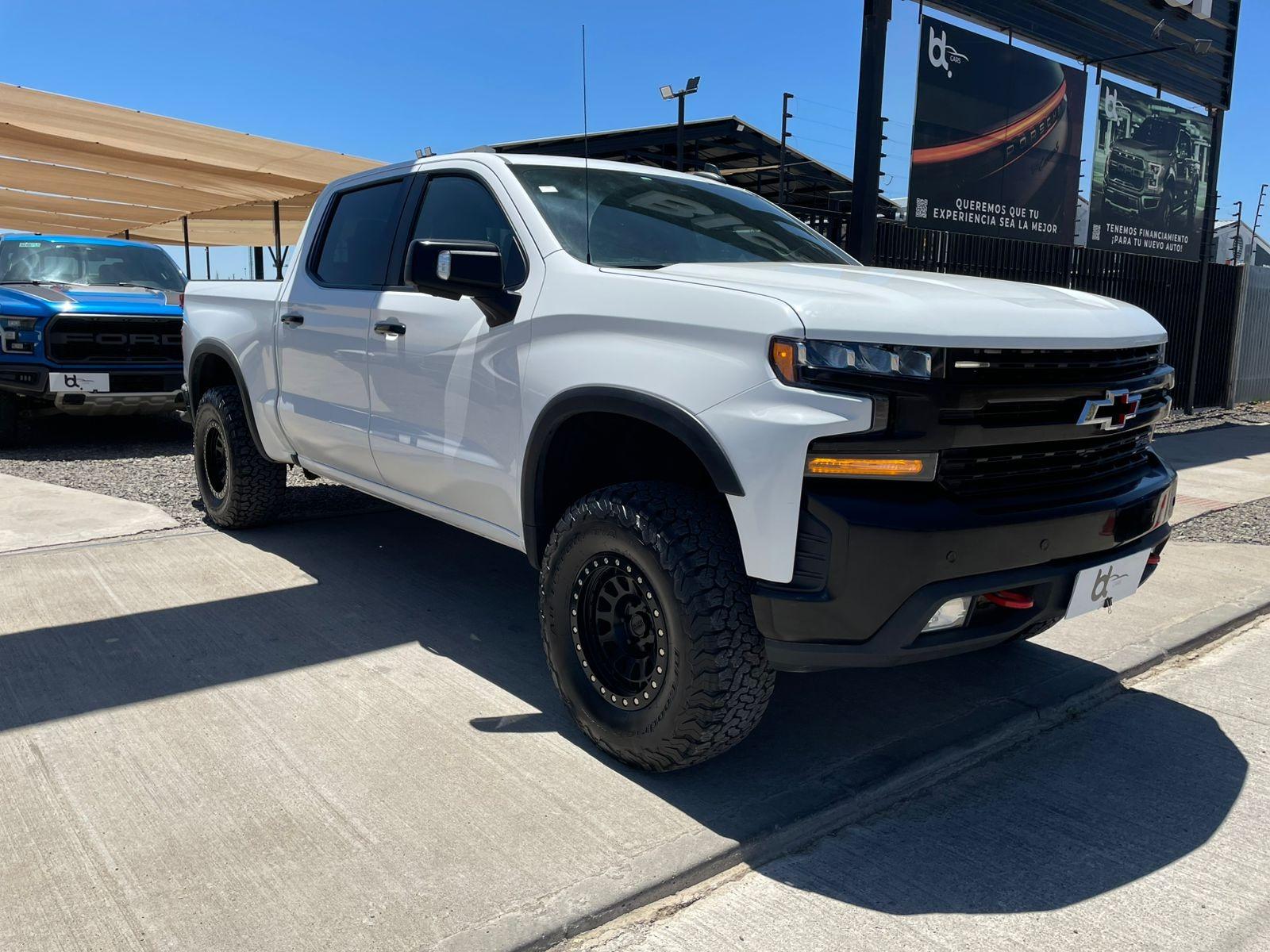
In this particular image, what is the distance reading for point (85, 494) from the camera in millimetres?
6559

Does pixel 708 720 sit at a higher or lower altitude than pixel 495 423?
lower

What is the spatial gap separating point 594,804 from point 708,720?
0.43 m

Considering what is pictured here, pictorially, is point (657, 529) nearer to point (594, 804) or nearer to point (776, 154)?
point (594, 804)

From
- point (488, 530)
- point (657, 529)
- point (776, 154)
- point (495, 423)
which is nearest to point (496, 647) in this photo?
point (488, 530)

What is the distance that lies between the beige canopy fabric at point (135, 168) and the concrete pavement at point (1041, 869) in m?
8.29

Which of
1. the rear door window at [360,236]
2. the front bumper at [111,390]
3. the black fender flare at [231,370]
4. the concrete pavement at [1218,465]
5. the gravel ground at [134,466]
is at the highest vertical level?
the rear door window at [360,236]

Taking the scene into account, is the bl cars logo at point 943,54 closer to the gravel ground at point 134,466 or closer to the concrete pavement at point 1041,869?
the gravel ground at point 134,466

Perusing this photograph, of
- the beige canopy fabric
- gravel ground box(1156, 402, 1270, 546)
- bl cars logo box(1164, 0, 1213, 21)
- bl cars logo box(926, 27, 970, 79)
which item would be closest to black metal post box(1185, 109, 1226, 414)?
bl cars logo box(1164, 0, 1213, 21)

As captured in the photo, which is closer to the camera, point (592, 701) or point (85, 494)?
point (592, 701)

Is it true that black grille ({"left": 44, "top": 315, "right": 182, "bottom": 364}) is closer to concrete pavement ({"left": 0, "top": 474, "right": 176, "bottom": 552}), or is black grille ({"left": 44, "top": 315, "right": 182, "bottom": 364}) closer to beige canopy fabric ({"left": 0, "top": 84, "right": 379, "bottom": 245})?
beige canopy fabric ({"left": 0, "top": 84, "right": 379, "bottom": 245})

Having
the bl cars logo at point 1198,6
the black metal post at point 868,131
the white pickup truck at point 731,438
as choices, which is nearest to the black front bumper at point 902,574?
the white pickup truck at point 731,438

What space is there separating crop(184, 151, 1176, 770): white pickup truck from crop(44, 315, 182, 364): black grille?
17.7 feet

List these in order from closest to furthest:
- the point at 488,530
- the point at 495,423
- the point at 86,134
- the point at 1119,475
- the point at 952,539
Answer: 1. the point at 952,539
2. the point at 1119,475
3. the point at 495,423
4. the point at 488,530
5. the point at 86,134

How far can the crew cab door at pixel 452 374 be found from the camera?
341 cm
